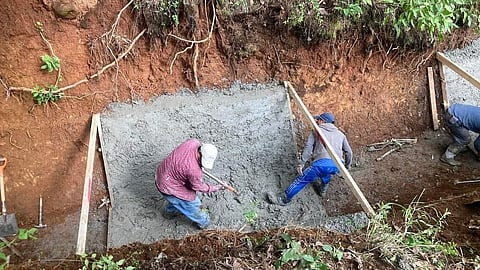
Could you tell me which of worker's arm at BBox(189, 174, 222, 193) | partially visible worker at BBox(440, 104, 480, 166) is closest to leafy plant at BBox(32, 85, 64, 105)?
worker's arm at BBox(189, 174, 222, 193)

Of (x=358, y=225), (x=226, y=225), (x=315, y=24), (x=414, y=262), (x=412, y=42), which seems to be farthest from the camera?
(x=412, y=42)

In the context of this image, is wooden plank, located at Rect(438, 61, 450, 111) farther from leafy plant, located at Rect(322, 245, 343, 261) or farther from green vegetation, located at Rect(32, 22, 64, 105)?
green vegetation, located at Rect(32, 22, 64, 105)

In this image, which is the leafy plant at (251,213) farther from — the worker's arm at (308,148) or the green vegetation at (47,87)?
the green vegetation at (47,87)

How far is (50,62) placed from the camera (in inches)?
204

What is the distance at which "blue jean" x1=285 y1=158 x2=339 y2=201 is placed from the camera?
5.30 meters

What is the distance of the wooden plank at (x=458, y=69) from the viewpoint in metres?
5.96

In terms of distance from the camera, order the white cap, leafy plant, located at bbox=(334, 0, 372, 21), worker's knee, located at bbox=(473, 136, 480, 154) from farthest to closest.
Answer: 1. worker's knee, located at bbox=(473, 136, 480, 154)
2. leafy plant, located at bbox=(334, 0, 372, 21)
3. the white cap

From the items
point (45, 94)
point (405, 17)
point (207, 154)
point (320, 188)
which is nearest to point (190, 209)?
point (207, 154)

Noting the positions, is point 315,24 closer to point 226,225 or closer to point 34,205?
point 226,225

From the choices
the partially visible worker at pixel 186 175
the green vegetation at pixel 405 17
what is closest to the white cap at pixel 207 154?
the partially visible worker at pixel 186 175

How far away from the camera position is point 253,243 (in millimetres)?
2971

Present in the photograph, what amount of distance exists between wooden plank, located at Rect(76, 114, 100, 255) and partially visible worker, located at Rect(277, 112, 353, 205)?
2217 millimetres

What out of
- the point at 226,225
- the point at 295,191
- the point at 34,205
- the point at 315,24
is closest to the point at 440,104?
the point at 315,24

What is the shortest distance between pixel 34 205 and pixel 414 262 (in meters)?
4.37
